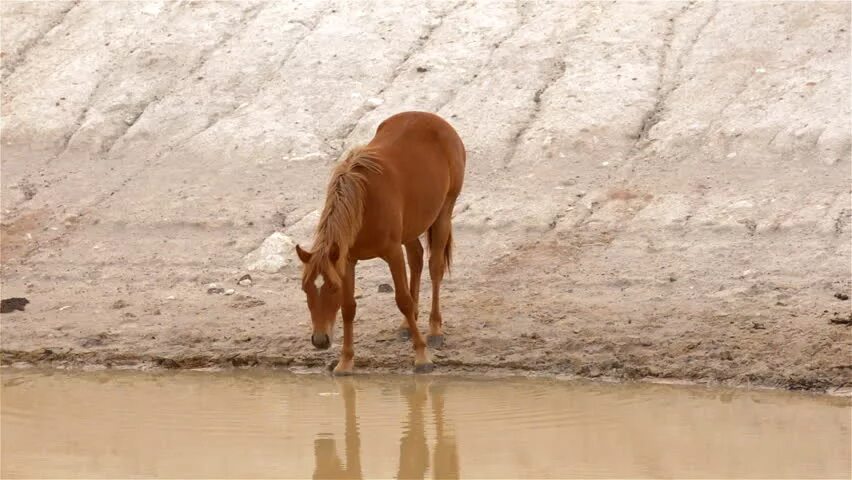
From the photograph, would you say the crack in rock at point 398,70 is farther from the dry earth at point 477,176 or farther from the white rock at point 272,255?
the white rock at point 272,255

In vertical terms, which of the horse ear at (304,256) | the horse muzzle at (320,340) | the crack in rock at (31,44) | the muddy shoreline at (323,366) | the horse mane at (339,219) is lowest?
the muddy shoreline at (323,366)

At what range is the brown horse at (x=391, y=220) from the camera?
8.65 metres

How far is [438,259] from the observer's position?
1019 centimetres

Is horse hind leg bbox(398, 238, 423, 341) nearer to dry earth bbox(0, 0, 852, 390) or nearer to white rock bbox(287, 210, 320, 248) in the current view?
dry earth bbox(0, 0, 852, 390)

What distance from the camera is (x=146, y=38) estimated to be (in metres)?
16.5

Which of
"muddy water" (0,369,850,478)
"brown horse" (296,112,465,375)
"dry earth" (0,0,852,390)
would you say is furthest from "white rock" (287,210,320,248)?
"muddy water" (0,369,850,478)

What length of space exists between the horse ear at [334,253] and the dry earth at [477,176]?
4.39 feet

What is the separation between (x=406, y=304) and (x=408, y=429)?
1.50 metres

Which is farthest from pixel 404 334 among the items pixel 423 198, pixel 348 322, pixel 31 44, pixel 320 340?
pixel 31 44

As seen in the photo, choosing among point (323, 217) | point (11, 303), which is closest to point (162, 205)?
point (11, 303)

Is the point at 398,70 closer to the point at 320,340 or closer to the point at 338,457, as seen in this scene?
the point at 320,340

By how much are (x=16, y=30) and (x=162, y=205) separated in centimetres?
555

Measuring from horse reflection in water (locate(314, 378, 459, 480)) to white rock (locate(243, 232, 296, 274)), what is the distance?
2931mm

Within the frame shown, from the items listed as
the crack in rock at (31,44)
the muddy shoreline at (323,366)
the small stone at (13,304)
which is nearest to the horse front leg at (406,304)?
the muddy shoreline at (323,366)
